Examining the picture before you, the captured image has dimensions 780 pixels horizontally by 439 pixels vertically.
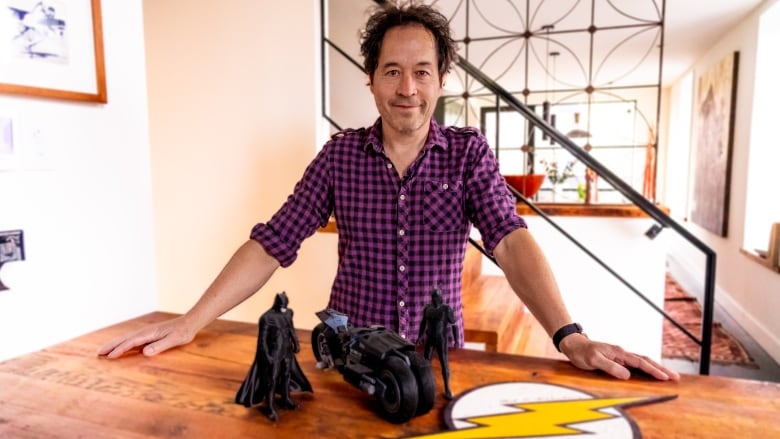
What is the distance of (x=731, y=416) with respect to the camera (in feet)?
2.42

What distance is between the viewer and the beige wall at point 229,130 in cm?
245

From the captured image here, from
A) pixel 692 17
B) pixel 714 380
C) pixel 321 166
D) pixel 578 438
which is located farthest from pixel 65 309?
pixel 692 17

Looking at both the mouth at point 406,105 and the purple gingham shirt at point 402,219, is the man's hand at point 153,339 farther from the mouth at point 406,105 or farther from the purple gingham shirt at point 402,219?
the mouth at point 406,105

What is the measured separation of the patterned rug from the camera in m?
3.66

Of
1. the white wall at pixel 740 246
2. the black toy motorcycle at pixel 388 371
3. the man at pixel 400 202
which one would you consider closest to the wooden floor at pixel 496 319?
the man at pixel 400 202

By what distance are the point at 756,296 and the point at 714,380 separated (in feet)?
13.6

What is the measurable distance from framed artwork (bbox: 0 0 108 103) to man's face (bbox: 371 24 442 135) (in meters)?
0.79

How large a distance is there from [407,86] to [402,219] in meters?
0.32

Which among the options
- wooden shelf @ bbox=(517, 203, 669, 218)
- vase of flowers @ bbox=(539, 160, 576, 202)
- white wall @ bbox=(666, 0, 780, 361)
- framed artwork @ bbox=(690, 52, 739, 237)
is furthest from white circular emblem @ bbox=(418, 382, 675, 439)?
framed artwork @ bbox=(690, 52, 739, 237)

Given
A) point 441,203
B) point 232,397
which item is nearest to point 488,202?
point 441,203

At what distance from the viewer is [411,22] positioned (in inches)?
52.4

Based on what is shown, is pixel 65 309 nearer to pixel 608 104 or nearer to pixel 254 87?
pixel 254 87

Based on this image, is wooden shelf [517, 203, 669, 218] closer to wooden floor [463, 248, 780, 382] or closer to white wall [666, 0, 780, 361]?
wooden floor [463, 248, 780, 382]

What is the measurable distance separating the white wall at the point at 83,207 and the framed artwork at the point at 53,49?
37mm
